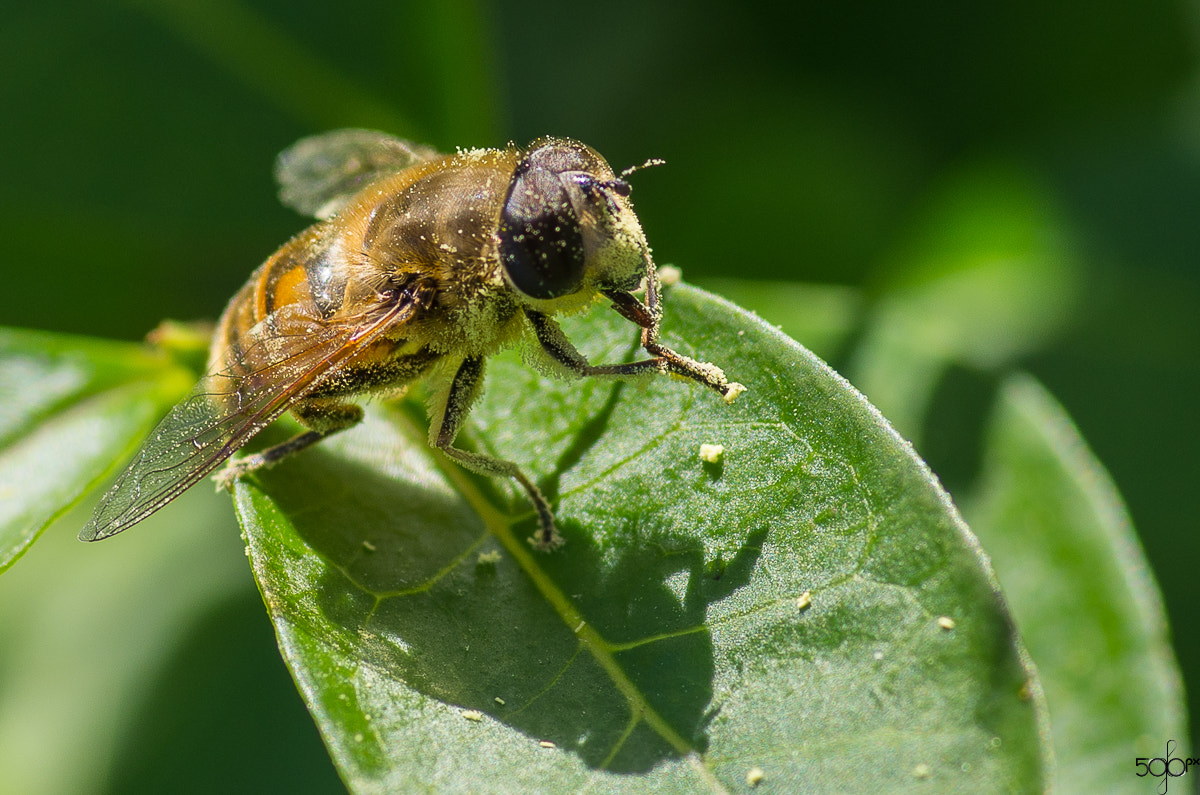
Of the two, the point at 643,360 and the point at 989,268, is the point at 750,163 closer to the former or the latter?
the point at 989,268

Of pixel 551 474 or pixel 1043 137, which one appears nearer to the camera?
pixel 551 474

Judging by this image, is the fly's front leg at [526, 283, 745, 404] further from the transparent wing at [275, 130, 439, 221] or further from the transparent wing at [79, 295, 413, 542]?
the transparent wing at [275, 130, 439, 221]

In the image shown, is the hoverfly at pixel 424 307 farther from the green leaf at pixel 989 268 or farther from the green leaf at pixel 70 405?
the green leaf at pixel 989 268

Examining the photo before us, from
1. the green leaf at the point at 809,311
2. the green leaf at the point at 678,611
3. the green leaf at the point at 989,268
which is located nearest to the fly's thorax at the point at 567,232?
the green leaf at the point at 678,611

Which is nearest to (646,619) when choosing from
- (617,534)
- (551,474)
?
(617,534)

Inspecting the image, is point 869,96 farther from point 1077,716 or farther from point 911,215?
point 1077,716

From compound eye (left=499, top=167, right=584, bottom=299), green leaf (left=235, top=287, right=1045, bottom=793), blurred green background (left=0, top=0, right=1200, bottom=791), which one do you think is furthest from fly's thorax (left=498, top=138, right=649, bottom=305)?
blurred green background (left=0, top=0, right=1200, bottom=791)
